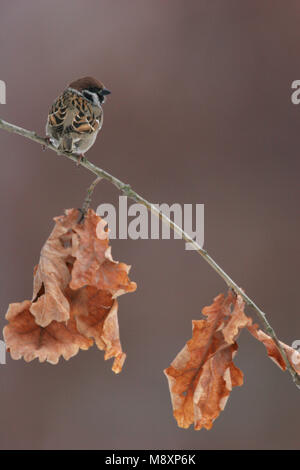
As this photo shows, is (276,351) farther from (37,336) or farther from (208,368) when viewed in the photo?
(37,336)

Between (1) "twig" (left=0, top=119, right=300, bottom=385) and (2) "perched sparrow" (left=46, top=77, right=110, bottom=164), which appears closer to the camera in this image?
(1) "twig" (left=0, top=119, right=300, bottom=385)

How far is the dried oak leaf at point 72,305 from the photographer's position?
44cm

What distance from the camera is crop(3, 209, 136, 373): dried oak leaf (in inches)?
17.3

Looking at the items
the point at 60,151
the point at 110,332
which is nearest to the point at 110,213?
the point at 60,151

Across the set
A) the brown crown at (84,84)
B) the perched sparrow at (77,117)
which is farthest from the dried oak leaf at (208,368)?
the brown crown at (84,84)

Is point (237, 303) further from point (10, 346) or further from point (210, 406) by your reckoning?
point (10, 346)

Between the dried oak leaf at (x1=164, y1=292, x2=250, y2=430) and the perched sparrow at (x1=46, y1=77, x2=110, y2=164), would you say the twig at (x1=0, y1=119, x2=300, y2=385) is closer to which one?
the dried oak leaf at (x1=164, y1=292, x2=250, y2=430)

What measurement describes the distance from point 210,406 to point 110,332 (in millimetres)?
119

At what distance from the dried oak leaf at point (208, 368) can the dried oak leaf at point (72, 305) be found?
62mm

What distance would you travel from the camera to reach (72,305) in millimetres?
450

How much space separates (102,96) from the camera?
697 millimetres

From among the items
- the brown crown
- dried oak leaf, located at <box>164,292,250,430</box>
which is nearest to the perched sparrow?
the brown crown

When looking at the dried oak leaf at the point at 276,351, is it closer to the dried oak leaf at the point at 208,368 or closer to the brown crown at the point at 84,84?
the dried oak leaf at the point at 208,368

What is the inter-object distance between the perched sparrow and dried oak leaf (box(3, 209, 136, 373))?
0.17m
